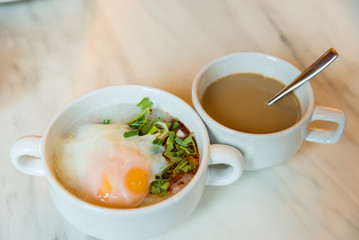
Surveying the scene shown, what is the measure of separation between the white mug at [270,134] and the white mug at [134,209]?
0.19ft

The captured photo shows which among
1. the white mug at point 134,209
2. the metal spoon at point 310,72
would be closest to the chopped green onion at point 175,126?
the white mug at point 134,209

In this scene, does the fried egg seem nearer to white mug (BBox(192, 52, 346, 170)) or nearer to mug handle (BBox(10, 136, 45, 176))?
mug handle (BBox(10, 136, 45, 176))

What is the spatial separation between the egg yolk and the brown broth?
336 millimetres

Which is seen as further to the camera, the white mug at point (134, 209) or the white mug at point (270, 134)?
the white mug at point (270, 134)

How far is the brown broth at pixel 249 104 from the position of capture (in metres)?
1.39

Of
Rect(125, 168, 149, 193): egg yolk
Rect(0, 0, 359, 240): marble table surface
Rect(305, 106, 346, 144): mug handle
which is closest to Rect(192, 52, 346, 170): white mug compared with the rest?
Rect(305, 106, 346, 144): mug handle

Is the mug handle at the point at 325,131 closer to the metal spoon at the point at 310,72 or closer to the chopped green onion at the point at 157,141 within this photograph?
the metal spoon at the point at 310,72

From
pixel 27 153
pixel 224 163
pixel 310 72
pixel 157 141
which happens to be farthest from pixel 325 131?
pixel 27 153

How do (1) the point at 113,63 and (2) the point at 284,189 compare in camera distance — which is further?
(1) the point at 113,63

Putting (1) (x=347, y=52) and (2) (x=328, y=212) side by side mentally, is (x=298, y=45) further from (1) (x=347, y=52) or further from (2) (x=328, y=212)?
(2) (x=328, y=212)

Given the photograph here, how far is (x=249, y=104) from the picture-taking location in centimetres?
146

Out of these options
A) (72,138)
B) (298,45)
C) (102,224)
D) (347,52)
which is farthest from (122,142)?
(347,52)

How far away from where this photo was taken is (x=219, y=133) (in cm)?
128

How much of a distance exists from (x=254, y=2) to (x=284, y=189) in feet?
3.58
